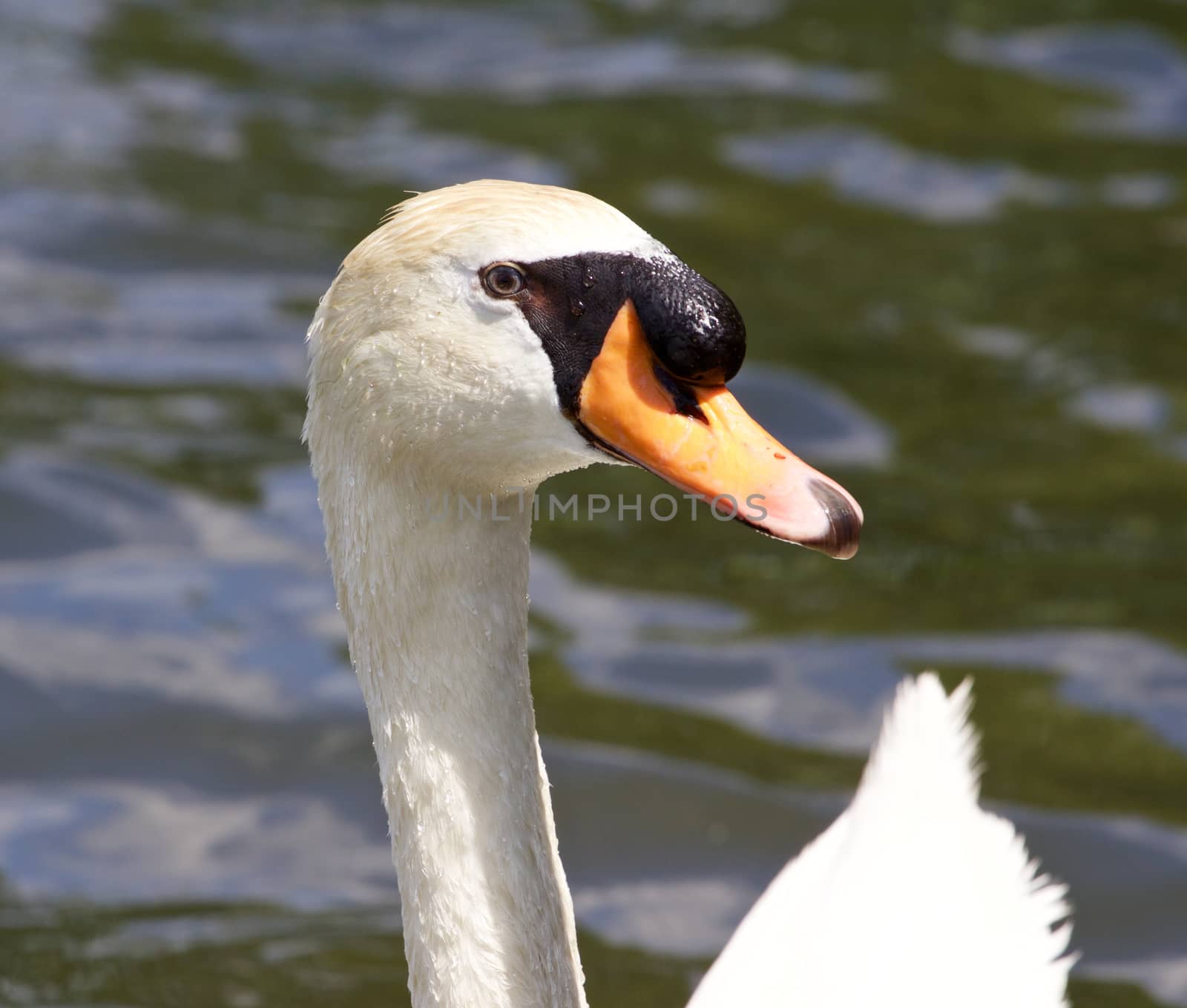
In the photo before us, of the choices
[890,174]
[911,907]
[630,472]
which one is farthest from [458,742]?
[890,174]

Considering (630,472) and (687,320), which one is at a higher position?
(630,472)

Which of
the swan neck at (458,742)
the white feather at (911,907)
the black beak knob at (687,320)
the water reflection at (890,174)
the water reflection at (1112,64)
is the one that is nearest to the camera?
the black beak knob at (687,320)

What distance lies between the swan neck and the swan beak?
0.28m

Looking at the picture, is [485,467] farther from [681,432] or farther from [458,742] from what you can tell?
[458,742]

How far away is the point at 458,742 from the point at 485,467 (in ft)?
1.52

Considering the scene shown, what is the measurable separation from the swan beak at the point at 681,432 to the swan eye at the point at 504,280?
0.15 m

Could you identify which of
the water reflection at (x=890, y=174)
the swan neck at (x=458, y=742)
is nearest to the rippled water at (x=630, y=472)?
the water reflection at (x=890, y=174)

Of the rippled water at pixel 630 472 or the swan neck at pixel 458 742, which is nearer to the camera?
the swan neck at pixel 458 742

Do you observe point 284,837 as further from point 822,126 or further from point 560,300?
point 822,126

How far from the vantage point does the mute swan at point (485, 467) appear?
101 inches

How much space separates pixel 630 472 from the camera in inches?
269

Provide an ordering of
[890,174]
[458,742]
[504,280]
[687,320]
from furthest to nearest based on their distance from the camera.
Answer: [890,174]
[458,742]
[504,280]
[687,320]

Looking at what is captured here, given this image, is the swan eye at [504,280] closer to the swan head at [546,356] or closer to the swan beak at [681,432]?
the swan head at [546,356]

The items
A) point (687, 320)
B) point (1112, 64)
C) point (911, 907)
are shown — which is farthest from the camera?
point (1112, 64)
